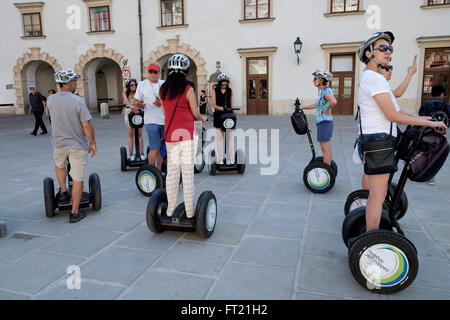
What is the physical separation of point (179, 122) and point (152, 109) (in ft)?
6.60

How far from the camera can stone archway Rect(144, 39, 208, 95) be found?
19.1 meters

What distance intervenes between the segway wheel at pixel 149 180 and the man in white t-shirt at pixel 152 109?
38 centimetres

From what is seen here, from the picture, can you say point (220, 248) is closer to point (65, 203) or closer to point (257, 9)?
point (65, 203)

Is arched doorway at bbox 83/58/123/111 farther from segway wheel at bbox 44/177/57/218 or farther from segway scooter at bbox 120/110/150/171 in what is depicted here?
segway wheel at bbox 44/177/57/218

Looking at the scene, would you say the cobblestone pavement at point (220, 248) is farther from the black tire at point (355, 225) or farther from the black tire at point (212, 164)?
the black tire at point (212, 164)

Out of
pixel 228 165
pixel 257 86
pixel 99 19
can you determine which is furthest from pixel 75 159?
pixel 99 19

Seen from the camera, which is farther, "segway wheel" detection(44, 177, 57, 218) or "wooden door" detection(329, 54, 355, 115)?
"wooden door" detection(329, 54, 355, 115)

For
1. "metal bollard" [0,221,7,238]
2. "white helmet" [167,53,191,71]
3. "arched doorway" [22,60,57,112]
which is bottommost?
"metal bollard" [0,221,7,238]

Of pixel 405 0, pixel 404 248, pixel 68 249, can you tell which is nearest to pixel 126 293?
pixel 68 249

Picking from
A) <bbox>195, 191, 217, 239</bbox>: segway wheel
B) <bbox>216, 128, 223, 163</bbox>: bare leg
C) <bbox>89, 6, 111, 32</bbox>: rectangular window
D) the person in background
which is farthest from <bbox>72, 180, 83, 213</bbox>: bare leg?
<bbox>89, 6, 111, 32</bbox>: rectangular window

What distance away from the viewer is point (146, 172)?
15.6 feet

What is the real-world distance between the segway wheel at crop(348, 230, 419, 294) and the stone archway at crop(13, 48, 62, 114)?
23.0m

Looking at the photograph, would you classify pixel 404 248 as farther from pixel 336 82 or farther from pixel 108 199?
pixel 336 82

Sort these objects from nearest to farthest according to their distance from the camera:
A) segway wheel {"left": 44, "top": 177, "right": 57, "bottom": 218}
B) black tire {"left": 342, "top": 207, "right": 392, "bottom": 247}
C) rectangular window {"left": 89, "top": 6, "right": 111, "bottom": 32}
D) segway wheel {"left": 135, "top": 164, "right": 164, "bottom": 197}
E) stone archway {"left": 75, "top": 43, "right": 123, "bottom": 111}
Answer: black tire {"left": 342, "top": 207, "right": 392, "bottom": 247} → segway wheel {"left": 44, "top": 177, "right": 57, "bottom": 218} → segway wheel {"left": 135, "top": 164, "right": 164, "bottom": 197} → rectangular window {"left": 89, "top": 6, "right": 111, "bottom": 32} → stone archway {"left": 75, "top": 43, "right": 123, "bottom": 111}
